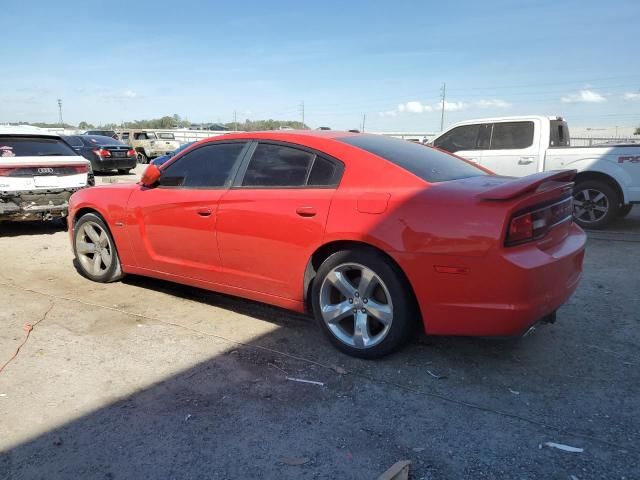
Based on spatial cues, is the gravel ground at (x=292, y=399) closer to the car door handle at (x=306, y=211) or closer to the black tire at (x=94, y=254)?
the black tire at (x=94, y=254)

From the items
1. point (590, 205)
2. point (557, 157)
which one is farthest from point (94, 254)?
point (590, 205)

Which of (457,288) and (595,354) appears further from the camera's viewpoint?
(595,354)

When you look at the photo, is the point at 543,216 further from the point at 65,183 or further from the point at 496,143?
the point at 65,183

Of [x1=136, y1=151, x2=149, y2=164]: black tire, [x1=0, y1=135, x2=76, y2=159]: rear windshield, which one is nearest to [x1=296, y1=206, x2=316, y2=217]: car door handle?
[x1=0, y1=135, x2=76, y2=159]: rear windshield

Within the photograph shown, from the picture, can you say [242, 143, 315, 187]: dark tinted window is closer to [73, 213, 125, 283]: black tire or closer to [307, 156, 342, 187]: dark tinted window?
[307, 156, 342, 187]: dark tinted window

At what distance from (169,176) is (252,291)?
1401 mm

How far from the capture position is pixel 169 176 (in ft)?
14.8

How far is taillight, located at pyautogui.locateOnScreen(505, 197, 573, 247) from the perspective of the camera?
2877mm

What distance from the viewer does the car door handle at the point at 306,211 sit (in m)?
3.48

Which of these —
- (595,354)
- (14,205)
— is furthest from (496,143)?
(14,205)

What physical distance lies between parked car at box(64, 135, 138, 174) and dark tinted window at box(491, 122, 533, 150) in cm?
1369

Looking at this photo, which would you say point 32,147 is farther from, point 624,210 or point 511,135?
point 624,210

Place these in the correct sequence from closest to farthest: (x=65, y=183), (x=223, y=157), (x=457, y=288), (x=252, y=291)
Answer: (x=457, y=288) < (x=252, y=291) < (x=223, y=157) < (x=65, y=183)

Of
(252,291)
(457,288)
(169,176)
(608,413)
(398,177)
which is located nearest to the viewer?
(608,413)
